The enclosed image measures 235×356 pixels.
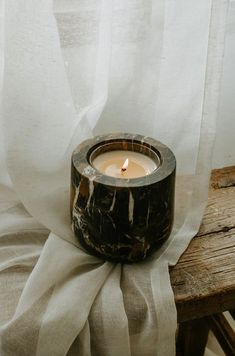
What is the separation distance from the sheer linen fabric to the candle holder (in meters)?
0.03

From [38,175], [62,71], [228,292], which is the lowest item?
[228,292]

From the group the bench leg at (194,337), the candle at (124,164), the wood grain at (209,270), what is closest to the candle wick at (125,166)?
the candle at (124,164)

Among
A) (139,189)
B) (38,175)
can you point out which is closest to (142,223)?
(139,189)

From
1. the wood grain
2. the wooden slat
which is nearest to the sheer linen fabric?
the wood grain

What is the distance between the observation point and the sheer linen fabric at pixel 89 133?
52 cm

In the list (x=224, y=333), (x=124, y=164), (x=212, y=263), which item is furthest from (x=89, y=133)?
(x=224, y=333)

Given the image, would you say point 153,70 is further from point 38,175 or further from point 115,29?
point 38,175

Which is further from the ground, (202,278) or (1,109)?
(1,109)

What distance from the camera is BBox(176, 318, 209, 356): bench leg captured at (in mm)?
933

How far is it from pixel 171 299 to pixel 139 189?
0.14 meters

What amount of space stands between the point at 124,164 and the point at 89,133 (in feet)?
0.24

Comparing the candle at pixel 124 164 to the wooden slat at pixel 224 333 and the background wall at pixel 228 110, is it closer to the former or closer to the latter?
the background wall at pixel 228 110

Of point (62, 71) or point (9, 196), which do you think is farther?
point (9, 196)

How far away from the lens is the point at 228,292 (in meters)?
0.57
